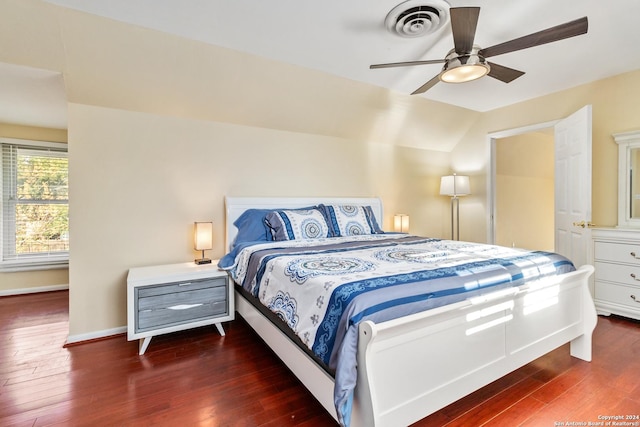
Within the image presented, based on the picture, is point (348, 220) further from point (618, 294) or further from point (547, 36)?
point (618, 294)

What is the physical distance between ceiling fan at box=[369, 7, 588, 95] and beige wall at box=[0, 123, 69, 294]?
A: 14.6 feet

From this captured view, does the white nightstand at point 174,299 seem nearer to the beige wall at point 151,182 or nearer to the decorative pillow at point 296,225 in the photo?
the beige wall at point 151,182

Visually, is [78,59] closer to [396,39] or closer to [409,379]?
[396,39]

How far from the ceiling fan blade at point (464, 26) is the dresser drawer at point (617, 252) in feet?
8.23

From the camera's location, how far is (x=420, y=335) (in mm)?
1349

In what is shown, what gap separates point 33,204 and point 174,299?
9.93ft

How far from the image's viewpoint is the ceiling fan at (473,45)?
1.61m

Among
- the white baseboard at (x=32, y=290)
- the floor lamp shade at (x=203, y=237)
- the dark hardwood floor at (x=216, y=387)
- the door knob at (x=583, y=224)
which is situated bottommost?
the dark hardwood floor at (x=216, y=387)

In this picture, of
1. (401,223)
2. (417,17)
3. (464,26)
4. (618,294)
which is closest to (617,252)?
(618,294)

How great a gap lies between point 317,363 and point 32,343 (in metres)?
2.52

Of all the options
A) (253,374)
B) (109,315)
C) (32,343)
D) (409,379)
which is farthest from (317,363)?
(32,343)

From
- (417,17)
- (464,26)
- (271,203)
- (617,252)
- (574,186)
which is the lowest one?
(617,252)

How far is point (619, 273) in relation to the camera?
2885mm

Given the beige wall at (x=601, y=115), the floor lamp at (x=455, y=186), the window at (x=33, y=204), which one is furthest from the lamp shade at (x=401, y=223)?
the window at (x=33, y=204)
